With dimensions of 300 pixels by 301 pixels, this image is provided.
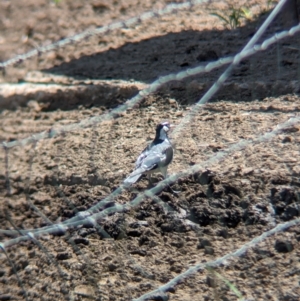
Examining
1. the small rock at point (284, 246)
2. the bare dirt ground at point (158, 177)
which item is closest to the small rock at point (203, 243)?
the bare dirt ground at point (158, 177)

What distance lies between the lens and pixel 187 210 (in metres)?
4.11

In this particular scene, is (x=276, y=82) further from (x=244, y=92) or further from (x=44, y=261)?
(x=44, y=261)

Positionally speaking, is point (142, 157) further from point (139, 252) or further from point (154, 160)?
point (139, 252)

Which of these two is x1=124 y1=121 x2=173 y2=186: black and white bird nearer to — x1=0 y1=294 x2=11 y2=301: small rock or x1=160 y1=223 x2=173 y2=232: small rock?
x1=160 y1=223 x2=173 y2=232: small rock

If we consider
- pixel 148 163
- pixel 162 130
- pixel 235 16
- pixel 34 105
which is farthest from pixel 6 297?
pixel 235 16

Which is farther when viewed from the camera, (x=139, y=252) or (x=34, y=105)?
(x=34, y=105)

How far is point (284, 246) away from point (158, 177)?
119 centimetres

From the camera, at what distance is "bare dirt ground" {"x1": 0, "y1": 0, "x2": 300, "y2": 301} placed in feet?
12.1

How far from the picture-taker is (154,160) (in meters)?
4.34

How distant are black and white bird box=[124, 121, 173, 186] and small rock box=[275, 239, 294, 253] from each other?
35.7 inches

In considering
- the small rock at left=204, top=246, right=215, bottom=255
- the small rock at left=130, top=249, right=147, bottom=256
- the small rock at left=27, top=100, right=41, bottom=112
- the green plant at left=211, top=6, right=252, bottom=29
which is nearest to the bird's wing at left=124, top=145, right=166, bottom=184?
the small rock at left=130, top=249, right=147, bottom=256

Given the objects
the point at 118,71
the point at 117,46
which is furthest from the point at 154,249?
the point at 117,46

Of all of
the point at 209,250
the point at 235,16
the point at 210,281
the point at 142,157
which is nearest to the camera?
the point at 210,281

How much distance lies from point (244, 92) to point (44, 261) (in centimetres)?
180
